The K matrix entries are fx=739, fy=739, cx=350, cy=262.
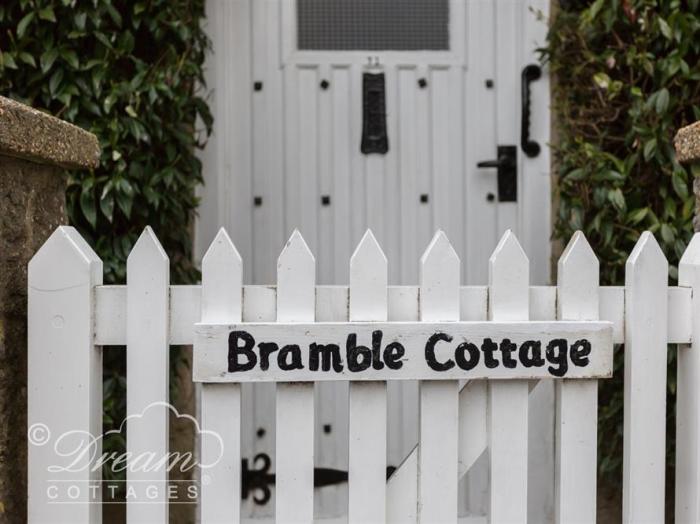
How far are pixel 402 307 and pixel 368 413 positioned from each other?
0.69 ft

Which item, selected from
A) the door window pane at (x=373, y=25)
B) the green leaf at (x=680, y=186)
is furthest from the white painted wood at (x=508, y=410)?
the door window pane at (x=373, y=25)

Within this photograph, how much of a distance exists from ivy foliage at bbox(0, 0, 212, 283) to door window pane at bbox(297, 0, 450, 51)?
1.45ft

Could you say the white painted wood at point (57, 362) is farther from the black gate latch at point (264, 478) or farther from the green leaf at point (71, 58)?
the black gate latch at point (264, 478)

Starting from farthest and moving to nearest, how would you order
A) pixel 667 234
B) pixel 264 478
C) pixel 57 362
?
pixel 264 478 < pixel 667 234 < pixel 57 362

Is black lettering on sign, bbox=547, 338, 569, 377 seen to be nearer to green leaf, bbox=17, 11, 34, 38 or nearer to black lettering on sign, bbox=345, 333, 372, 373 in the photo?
black lettering on sign, bbox=345, 333, 372, 373

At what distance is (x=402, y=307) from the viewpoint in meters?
1.40

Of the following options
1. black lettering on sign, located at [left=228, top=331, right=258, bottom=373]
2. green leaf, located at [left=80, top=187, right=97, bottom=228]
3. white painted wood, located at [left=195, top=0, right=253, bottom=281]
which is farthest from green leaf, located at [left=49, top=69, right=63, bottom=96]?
black lettering on sign, located at [left=228, top=331, right=258, bottom=373]

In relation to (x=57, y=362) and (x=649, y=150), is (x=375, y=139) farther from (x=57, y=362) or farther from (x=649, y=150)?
(x=57, y=362)

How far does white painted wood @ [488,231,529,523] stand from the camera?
1.40 m

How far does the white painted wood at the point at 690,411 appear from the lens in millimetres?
1438

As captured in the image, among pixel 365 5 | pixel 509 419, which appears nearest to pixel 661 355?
pixel 509 419

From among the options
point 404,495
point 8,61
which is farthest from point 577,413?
point 8,61

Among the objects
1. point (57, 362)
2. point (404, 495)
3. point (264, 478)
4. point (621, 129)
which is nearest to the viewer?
point (57, 362)

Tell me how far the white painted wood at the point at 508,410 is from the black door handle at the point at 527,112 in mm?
1320
